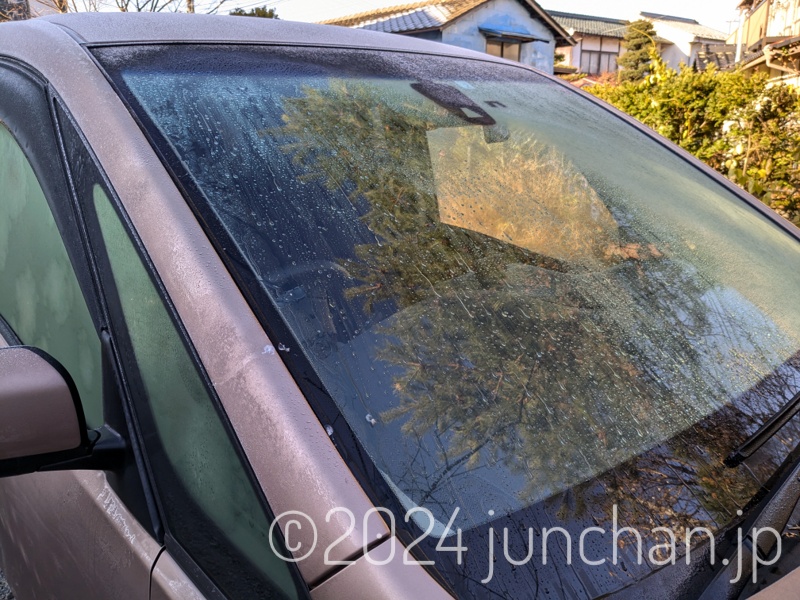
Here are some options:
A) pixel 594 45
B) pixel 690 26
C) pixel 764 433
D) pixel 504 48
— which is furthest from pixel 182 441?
pixel 690 26

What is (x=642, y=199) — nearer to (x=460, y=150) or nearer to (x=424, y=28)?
(x=460, y=150)

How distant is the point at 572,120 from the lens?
1.79 meters

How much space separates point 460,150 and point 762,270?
2.20ft

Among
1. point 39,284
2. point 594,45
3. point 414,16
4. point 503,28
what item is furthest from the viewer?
point 594,45

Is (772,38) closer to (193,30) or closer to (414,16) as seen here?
(414,16)

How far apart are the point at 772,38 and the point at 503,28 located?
9.15m

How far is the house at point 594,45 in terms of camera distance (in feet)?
161

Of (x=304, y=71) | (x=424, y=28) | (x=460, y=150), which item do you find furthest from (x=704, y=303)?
(x=424, y=28)

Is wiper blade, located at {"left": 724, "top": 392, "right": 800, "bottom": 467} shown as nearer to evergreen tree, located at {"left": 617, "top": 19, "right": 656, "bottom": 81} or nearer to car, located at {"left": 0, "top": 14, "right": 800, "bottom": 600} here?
car, located at {"left": 0, "top": 14, "right": 800, "bottom": 600}

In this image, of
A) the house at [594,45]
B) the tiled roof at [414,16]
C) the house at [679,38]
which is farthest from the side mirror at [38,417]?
the house at [679,38]

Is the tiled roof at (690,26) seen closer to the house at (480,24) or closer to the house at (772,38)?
the house at (772,38)

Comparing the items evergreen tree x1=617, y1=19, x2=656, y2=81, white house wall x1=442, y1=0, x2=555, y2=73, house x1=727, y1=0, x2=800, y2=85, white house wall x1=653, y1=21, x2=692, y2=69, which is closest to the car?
house x1=727, y1=0, x2=800, y2=85

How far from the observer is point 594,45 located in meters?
50.1

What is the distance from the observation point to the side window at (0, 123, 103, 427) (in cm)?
118
